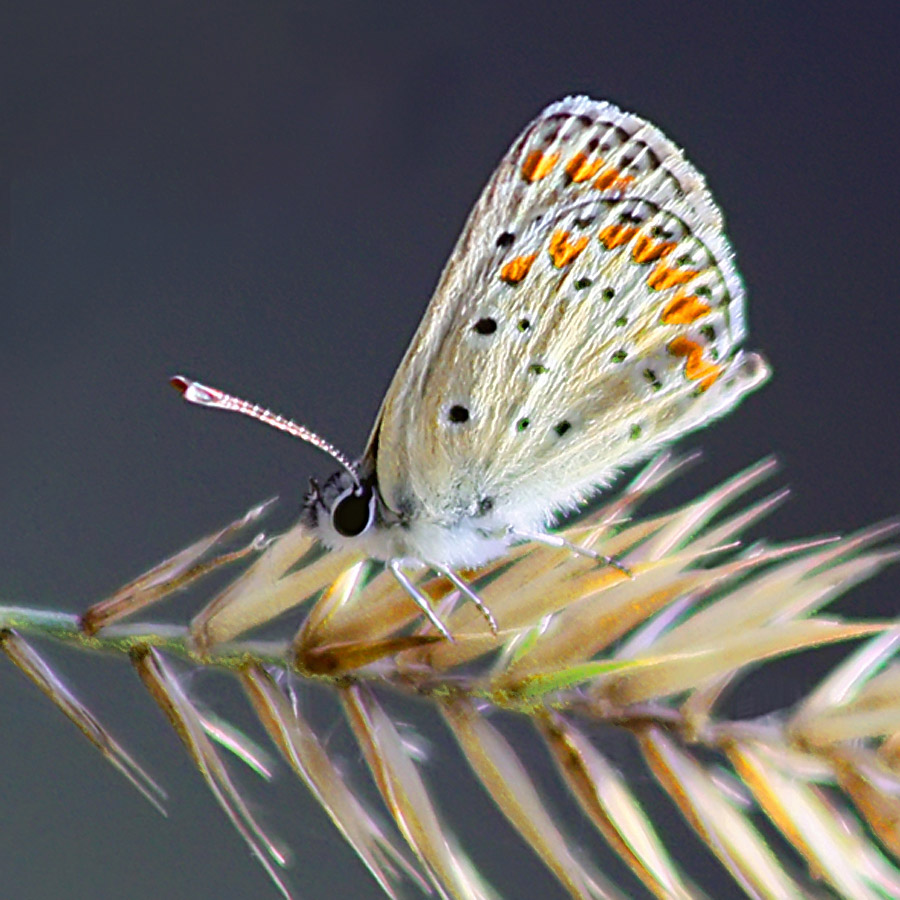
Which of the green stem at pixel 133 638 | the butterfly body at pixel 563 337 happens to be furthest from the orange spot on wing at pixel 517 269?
the green stem at pixel 133 638

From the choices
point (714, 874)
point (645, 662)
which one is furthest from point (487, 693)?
point (714, 874)

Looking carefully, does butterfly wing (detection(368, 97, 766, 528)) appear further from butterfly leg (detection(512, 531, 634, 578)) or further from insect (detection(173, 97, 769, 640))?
butterfly leg (detection(512, 531, 634, 578))

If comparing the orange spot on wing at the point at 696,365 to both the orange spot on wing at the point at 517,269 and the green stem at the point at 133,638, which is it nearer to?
the orange spot on wing at the point at 517,269

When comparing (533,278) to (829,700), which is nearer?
(829,700)

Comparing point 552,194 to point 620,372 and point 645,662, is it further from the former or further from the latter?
point 645,662

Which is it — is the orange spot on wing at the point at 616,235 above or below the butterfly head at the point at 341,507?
above

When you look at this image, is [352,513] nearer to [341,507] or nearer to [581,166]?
[341,507]

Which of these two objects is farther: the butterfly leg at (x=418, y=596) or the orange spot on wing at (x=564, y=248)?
the orange spot on wing at (x=564, y=248)

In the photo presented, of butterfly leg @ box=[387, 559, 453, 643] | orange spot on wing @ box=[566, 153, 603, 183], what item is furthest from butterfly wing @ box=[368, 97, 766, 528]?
butterfly leg @ box=[387, 559, 453, 643]
